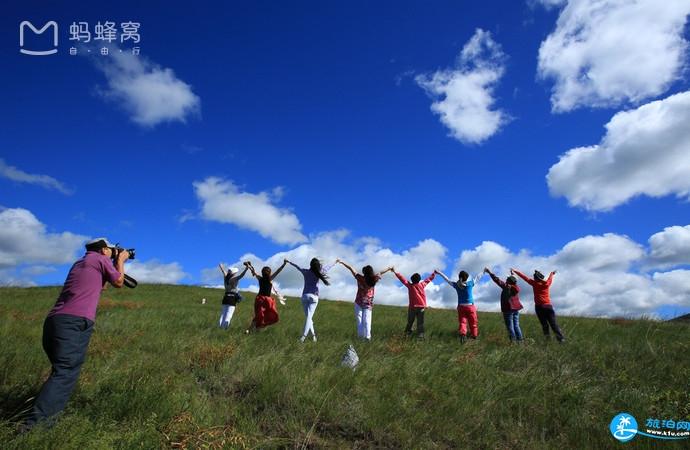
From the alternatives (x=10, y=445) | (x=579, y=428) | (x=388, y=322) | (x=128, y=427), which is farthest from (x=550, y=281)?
(x=10, y=445)

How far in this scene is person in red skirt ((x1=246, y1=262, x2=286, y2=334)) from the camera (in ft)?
37.4

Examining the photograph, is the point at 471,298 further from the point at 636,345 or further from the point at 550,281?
the point at 636,345

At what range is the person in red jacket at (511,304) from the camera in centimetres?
1216

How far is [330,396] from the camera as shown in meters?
5.91

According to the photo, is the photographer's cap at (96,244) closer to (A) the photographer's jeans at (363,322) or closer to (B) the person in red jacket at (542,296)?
(A) the photographer's jeans at (363,322)

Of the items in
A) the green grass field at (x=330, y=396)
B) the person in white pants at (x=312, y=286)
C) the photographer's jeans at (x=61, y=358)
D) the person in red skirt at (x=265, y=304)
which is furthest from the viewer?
the person in red skirt at (x=265, y=304)

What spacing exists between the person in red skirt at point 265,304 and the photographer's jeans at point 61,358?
668 centimetres

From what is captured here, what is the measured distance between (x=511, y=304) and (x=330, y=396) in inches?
319

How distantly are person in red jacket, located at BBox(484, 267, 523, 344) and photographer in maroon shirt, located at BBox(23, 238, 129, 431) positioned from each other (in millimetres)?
10480

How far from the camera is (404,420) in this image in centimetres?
552

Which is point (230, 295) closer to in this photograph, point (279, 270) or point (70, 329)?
point (279, 270)

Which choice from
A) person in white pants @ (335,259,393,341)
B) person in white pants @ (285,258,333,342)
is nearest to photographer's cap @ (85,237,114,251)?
person in white pants @ (285,258,333,342)

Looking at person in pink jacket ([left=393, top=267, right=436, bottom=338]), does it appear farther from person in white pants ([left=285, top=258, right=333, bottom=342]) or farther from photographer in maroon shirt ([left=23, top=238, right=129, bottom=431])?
photographer in maroon shirt ([left=23, top=238, right=129, bottom=431])

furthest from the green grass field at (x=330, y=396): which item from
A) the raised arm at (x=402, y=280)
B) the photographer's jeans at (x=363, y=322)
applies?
the raised arm at (x=402, y=280)
